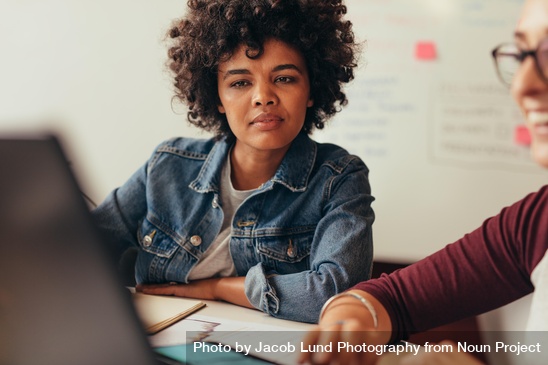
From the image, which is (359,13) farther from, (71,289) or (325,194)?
(71,289)

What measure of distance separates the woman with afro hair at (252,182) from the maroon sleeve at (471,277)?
0.22 metres

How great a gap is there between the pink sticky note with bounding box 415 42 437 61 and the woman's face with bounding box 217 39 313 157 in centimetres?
128

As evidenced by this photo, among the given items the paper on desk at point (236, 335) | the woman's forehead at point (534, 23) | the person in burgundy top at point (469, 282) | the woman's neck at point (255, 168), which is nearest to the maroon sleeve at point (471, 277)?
the person in burgundy top at point (469, 282)

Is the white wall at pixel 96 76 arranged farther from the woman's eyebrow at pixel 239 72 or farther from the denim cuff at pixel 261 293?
the denim cuff at pixel 261 293

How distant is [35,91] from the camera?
267 cm

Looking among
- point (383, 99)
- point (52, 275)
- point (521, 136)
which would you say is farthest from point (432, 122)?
point (52, 275)

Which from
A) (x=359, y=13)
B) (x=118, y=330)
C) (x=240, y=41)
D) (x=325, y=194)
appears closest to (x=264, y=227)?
(x=325, y=194)

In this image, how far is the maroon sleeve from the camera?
889 millimetres

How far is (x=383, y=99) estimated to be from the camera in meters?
2.50

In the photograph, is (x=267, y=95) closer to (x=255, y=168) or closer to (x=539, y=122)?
(x=255, y=168)

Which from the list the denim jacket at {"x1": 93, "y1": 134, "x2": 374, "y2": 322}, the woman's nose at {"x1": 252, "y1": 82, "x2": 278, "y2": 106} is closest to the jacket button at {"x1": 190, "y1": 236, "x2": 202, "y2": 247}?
the denim jacket at {"x1": 93, "y1": 134, "x2": 374, "y2": 322}

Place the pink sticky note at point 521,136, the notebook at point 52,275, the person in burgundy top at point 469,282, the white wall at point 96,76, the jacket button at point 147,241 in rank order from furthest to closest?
the white wall at point 96,76 → the pink sticky note at point 521,136 → the jacket button at point 147,241 → the person in burgundy top at point 469,282 → the notebook at point 52,275

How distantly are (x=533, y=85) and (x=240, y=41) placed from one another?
752 millimetres

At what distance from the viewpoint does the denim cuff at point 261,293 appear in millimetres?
1118
